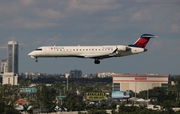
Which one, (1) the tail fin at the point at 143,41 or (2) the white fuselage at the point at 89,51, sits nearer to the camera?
(2) the white fuselage at the point at 89,51

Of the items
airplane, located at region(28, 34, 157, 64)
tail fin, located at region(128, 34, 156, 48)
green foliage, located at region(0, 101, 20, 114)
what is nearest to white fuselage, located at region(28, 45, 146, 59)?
airplane, located at region(28, 34, 157, 64)

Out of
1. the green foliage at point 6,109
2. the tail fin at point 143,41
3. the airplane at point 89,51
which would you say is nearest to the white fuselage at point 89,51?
the airplane at point 89,51

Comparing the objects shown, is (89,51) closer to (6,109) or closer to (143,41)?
(143,41)

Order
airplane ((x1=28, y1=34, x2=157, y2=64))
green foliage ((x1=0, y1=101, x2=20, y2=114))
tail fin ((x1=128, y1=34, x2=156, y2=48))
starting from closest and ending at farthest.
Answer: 1. airplane ((x1=28, y1=34, x2=157, y2=64))
2. tail fin ((x1=128, y1=34, x2=156, y2=48))
3. green foliage ((x1=0, y1=101, x2=20, y2=114))

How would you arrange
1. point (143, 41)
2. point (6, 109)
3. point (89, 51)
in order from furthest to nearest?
point (6, 109) < point (143, 41) < point (89, 51)

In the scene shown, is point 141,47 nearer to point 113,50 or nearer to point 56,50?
point 113,50

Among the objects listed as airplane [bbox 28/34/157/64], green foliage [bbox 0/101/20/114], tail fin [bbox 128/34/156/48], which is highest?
tail fin [bbox 128/34/156/48]

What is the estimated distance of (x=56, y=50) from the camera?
417ft

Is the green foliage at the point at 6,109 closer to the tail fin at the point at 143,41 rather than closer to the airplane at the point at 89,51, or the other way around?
the airplane at the point at 89,51

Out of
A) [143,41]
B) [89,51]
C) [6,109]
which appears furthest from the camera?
[6,109]

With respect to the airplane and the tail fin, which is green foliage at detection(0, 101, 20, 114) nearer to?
the airplane

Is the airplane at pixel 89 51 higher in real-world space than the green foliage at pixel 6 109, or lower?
higher

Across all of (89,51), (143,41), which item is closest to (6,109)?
(89,51)

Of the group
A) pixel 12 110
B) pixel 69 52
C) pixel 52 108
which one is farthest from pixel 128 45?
pixel 52 108
